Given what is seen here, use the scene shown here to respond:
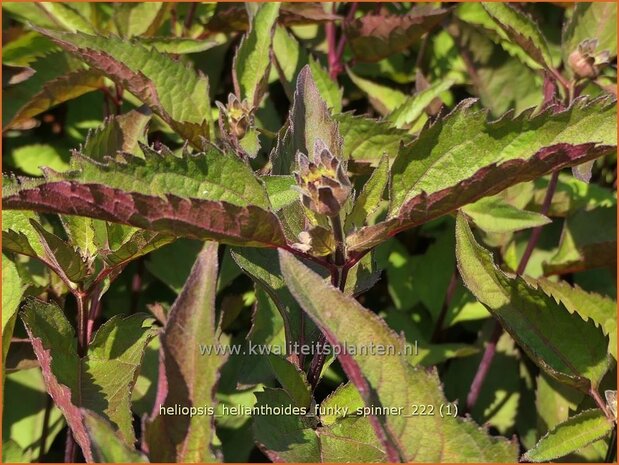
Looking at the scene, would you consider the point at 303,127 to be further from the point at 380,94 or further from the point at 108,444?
the point at 380,94

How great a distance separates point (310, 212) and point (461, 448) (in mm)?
349

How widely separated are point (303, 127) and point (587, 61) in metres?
0.59

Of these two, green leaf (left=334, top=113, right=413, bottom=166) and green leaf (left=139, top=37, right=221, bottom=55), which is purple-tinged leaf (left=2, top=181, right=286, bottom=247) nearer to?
green leaf (left=334, top=113, right=413, bottom=166)

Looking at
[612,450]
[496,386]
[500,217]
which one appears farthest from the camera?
[496,386]

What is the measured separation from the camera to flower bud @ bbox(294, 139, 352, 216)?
2.92 ft

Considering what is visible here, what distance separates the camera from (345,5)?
195 cm

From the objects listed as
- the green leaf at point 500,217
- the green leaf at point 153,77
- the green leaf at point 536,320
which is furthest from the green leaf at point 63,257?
the green leaf at point 500,217

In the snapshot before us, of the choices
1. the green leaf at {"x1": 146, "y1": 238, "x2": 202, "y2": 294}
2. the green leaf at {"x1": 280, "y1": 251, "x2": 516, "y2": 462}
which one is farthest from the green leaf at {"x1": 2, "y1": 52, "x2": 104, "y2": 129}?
the green leaf at {"x1": 280, "y1": 251, "x2": 516, "y2": 462}

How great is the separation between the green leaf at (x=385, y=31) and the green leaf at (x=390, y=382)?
914 mm

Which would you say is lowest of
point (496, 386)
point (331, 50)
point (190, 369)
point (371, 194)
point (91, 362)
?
point (496, 386)

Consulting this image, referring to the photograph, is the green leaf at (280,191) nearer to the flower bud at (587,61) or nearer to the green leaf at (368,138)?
the green leaf at (368,138)

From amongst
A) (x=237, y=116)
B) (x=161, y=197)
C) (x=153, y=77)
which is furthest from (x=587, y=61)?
(x=161, y=197)

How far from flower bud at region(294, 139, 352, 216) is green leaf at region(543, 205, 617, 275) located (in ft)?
2.52

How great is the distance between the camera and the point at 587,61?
136 cm
